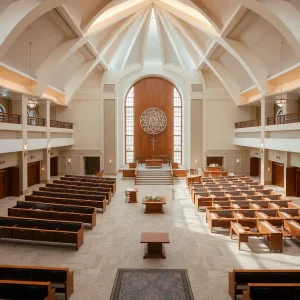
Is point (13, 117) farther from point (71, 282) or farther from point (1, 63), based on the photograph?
point (71, 282)

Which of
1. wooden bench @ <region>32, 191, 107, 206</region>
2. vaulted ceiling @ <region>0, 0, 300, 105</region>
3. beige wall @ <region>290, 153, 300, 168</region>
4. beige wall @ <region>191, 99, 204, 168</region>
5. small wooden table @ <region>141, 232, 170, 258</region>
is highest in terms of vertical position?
vaulted ceiling @ <region>0, 0, 300, 105</region>

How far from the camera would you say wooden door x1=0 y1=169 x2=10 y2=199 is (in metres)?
16.6

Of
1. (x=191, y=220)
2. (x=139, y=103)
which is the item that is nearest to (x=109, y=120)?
(x=139, y=103)

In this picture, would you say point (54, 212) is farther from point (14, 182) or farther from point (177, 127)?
point (177, 127)

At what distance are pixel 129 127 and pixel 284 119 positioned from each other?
1431 cm

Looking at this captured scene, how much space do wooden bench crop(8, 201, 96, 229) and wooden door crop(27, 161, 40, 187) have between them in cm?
912

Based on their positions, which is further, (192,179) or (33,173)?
(33,173)

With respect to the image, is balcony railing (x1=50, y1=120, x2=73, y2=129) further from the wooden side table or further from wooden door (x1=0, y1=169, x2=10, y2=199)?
the wooden side table

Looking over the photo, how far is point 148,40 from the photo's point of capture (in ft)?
76.3

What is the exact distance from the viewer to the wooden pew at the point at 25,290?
18.7 feet

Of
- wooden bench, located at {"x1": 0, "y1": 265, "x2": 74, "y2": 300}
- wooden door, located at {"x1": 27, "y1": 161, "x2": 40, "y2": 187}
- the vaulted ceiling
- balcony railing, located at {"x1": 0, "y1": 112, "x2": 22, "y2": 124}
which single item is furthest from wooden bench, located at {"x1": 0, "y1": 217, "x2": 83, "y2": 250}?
wooden door, located at {"x1": 27, "y1": 161, "x2": 40, "y2": 187}

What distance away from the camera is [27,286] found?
5.73 meters

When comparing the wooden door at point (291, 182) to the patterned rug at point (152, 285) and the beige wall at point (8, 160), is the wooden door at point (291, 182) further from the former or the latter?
the beige wall at point (8, 160)

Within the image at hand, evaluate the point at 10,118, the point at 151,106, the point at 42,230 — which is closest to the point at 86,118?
the point at 151,106
